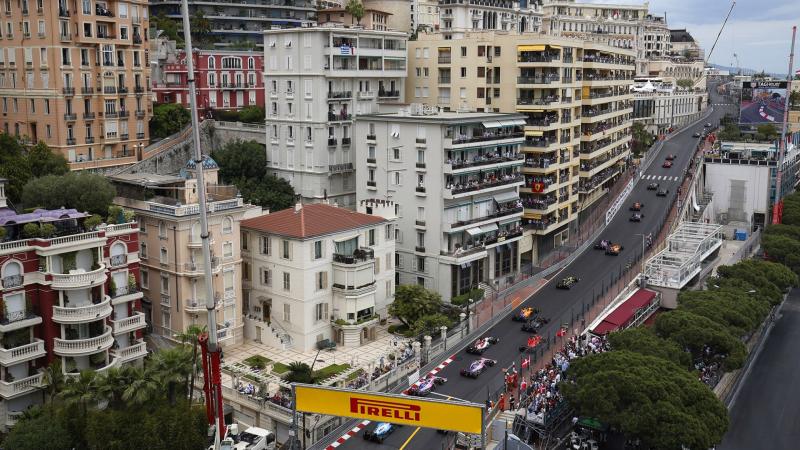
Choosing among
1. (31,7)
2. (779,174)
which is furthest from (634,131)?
(31,7)

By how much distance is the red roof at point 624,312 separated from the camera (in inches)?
2835

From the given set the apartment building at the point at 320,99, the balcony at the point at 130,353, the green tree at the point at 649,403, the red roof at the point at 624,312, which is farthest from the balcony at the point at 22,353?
the red roof at the point at 624,312

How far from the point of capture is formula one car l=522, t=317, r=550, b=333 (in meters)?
73.2

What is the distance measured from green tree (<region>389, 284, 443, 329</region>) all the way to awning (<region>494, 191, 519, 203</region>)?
18.1 meters

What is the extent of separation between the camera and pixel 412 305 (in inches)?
2817

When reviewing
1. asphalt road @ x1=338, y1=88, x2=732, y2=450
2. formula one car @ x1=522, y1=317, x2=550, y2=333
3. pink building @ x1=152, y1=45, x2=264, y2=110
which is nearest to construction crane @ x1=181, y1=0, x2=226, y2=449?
asphalt road @ x1=338, y1=88, x2=732, y2=450

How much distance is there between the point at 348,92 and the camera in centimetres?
9481

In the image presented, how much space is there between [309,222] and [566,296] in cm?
2960

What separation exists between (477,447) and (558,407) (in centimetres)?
776

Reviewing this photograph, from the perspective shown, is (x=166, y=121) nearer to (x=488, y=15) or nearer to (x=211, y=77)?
(x=211, y=77)

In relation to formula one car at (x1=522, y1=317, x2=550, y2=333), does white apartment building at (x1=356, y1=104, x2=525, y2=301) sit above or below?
above

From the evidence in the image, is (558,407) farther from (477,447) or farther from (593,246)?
(593,246)

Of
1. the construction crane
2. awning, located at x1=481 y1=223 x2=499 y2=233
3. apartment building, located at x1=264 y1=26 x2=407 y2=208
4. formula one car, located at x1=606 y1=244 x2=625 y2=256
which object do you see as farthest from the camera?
formula one car, located at x1=606 y1=244 x2=625 y2=256

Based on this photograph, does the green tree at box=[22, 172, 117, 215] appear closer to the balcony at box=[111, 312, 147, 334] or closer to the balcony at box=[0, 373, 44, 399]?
the balcony at box=[111, 312, 147, 334]
